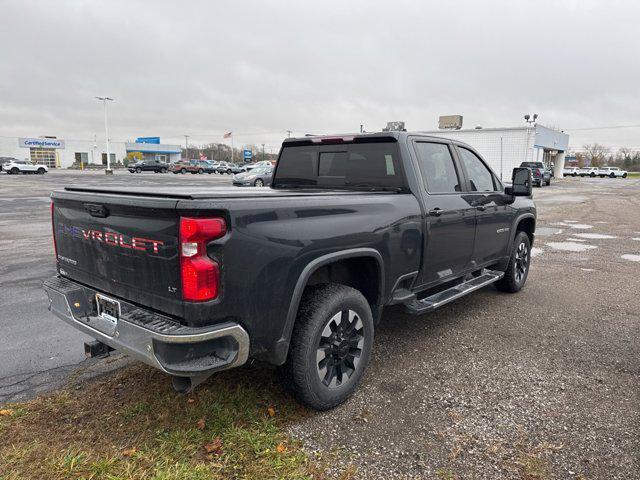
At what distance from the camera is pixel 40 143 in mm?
75812

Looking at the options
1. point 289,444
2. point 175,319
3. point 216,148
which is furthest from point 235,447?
point 216,148

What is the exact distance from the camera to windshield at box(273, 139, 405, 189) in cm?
408

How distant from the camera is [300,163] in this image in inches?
188

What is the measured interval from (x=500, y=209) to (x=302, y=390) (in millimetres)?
3418

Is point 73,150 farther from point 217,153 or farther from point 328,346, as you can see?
point 328,346

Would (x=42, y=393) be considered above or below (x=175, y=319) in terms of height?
below

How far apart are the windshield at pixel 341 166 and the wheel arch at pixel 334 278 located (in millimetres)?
887

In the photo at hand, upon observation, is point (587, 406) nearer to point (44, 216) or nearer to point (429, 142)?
point (429, 142)

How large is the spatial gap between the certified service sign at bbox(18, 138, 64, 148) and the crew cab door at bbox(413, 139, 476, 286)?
3360 inches

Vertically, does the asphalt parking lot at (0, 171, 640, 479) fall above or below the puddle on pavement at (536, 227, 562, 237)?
below

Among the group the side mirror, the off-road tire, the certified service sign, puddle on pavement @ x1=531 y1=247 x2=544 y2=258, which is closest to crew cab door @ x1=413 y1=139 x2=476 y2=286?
the side mirror

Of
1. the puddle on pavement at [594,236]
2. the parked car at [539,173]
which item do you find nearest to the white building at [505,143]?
the parked car at [539,173]

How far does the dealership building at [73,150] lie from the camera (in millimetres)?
73250

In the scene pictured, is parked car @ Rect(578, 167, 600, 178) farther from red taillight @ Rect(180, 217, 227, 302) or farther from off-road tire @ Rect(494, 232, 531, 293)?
red taillight @ Rect(180, 217, 227, 302)
